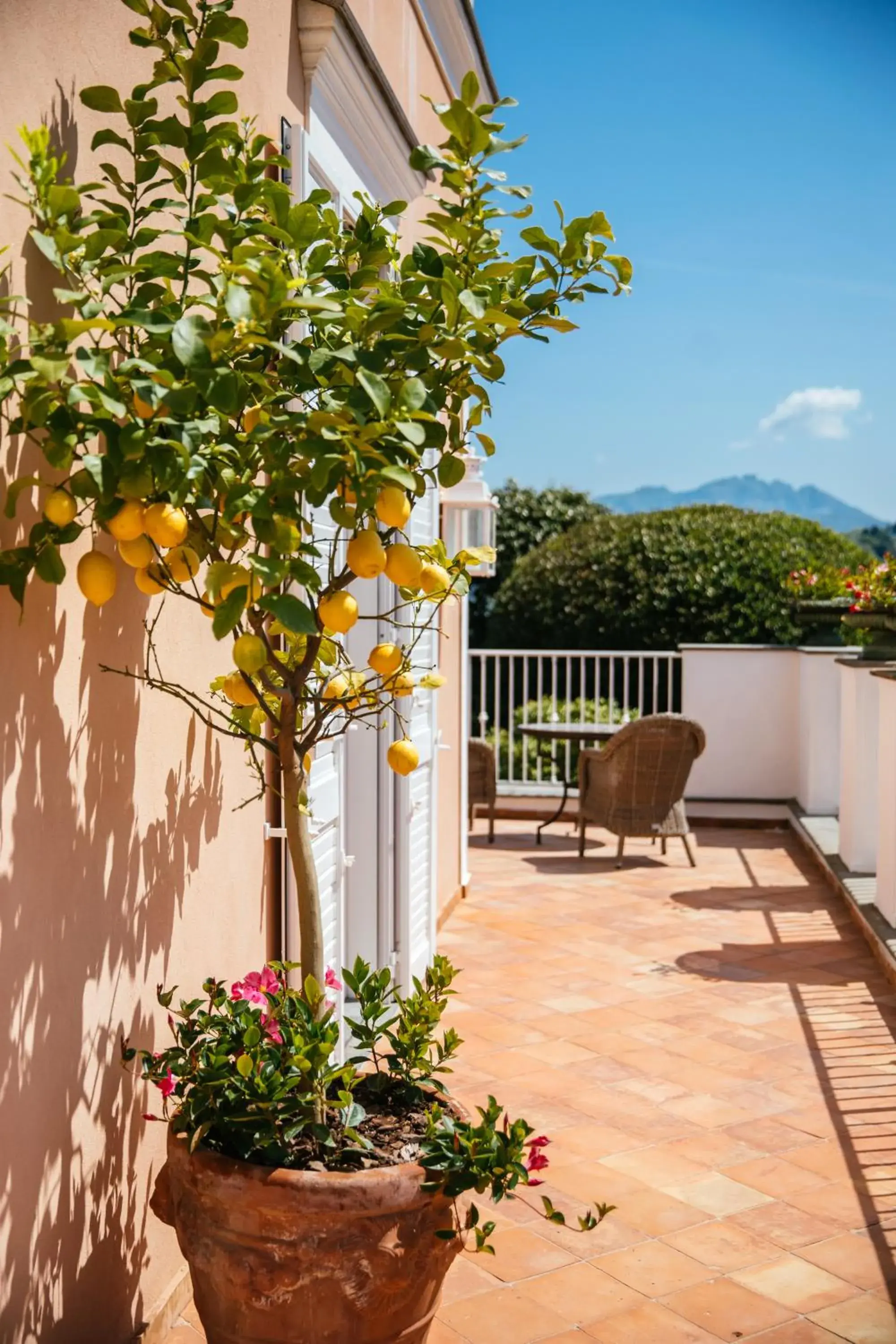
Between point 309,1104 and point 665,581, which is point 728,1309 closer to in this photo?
point 309,1104

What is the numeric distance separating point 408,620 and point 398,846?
2.67ft

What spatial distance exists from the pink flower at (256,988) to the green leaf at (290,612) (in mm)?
887

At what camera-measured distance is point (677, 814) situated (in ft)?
26.0

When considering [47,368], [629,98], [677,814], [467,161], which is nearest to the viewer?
[47,368]

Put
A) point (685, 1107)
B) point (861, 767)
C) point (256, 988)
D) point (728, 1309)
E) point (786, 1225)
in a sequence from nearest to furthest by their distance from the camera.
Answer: point (256, 988)
point (728, 1309)
point (786, 1225)
point (685, 1107)
point (861, 767)

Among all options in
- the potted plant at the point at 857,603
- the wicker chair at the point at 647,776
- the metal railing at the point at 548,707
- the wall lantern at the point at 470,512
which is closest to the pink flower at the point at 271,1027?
the wall lantern at the point at 470,512

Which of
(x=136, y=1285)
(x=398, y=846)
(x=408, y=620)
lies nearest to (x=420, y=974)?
(x=398, y=846)

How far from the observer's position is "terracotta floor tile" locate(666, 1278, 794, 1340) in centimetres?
273

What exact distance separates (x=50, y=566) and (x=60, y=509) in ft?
0.27

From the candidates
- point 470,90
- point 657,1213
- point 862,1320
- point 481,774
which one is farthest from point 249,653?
point 481,774

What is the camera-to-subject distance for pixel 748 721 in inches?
386

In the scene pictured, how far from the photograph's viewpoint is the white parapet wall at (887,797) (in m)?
5.58

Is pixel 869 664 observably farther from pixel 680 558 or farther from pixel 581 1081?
pixel 680 558

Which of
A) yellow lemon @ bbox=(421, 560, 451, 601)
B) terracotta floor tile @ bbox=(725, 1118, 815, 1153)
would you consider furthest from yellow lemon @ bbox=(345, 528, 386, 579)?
terracotta floor tile @ bbox=(725, 1118, 815, 1153)
